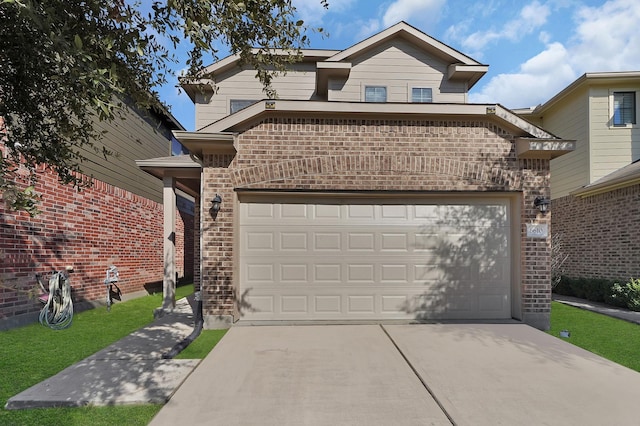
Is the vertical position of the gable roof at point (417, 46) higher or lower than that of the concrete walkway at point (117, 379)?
higher

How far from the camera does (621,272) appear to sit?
8.97 meters

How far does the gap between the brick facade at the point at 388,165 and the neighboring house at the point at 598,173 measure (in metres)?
4.71

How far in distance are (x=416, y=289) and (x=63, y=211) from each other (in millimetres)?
8034

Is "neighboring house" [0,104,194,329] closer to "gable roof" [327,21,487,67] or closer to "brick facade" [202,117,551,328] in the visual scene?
"brick facade" [202,117,551,328]

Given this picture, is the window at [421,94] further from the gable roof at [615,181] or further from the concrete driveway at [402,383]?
the concrete driveway at [402,383]

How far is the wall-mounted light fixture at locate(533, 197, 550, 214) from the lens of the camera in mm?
6387

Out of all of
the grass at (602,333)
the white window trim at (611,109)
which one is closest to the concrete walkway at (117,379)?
the grass at (602,333)

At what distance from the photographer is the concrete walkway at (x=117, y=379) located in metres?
3.51

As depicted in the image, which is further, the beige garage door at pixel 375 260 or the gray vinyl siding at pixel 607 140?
the gray vinyl siding at pixel 607 140

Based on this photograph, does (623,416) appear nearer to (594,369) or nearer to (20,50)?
(594,369)

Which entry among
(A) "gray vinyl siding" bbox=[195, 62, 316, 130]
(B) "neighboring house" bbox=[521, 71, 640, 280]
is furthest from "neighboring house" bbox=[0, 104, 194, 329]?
(B) "neighboring house" bbox=[521, 71, 640, 280]

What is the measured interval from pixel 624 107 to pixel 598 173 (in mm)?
2405

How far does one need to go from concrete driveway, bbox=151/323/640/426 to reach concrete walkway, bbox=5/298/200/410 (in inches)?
11.9

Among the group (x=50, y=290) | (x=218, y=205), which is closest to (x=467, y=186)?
(x=218, y=205)
